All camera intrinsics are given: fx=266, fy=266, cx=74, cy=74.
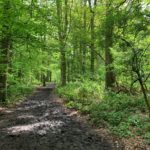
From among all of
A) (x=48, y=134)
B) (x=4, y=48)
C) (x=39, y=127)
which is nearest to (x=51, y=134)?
(x=48, y=134)

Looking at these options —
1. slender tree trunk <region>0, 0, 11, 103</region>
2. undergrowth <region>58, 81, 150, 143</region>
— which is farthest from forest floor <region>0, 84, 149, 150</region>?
slender tree trunk <region>0, 0, 11, 103</region>

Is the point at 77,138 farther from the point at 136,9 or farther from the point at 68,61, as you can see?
the point at 68,61

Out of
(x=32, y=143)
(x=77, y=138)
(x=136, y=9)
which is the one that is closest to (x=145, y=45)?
(x=136, y=9)

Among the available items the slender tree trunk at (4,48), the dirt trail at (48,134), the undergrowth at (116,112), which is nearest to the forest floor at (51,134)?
the dirt trail at (48,134)

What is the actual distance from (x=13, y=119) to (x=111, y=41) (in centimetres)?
783

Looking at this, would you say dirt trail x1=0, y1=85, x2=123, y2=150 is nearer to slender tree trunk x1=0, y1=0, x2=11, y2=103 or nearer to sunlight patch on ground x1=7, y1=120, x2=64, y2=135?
sunlight patch on ground x1=7, y1=120, x2=64, y2=135

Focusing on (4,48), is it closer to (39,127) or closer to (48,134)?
(39,127)

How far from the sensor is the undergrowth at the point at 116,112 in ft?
28.9

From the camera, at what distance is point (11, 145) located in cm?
761

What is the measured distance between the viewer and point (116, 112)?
36.0 feet

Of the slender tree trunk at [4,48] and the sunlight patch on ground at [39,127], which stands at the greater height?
the slender tree trunk at [4,48]

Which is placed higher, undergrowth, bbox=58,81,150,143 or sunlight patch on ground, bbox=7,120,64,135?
undergrowth, bbox=58,81,150,143

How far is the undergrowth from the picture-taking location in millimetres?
8797

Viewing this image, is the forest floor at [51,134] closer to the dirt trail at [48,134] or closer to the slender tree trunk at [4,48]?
the dirt trail at [48,134]
